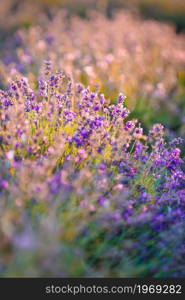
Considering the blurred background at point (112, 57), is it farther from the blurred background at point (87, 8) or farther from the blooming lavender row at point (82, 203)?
the blooming lavender row at point (82, 203)

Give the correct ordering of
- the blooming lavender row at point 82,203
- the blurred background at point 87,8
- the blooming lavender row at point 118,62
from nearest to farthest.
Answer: the blooming lavender row at point 82,203, the blooming lavender row at point 118,62, the blurred background at point 87,8

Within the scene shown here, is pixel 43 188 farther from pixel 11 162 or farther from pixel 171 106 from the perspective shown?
pixel 171 106

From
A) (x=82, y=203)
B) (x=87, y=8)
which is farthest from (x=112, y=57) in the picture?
(x=87, y=8)

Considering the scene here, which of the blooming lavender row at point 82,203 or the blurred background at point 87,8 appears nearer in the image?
the blooming lavender row at point 82,203

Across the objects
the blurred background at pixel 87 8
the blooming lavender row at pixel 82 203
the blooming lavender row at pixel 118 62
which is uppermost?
the blurred background at pixel 87 8

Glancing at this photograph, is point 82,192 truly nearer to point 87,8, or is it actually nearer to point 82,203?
point 82,203

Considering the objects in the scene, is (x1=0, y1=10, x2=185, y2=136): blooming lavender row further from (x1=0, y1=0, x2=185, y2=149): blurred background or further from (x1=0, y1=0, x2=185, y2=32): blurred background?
(x1=0, y1=0, x2=185, y2=32): blurred background

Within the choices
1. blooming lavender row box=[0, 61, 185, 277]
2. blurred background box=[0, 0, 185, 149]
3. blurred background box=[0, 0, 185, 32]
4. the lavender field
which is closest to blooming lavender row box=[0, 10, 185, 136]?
blurred background box=[0, 0, 185, 149]

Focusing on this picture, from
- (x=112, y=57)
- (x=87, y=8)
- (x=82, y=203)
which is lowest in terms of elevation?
(x=82, y=203)

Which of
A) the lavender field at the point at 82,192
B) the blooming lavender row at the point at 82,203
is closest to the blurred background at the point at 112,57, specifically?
the lavender field at the point at 82,192
